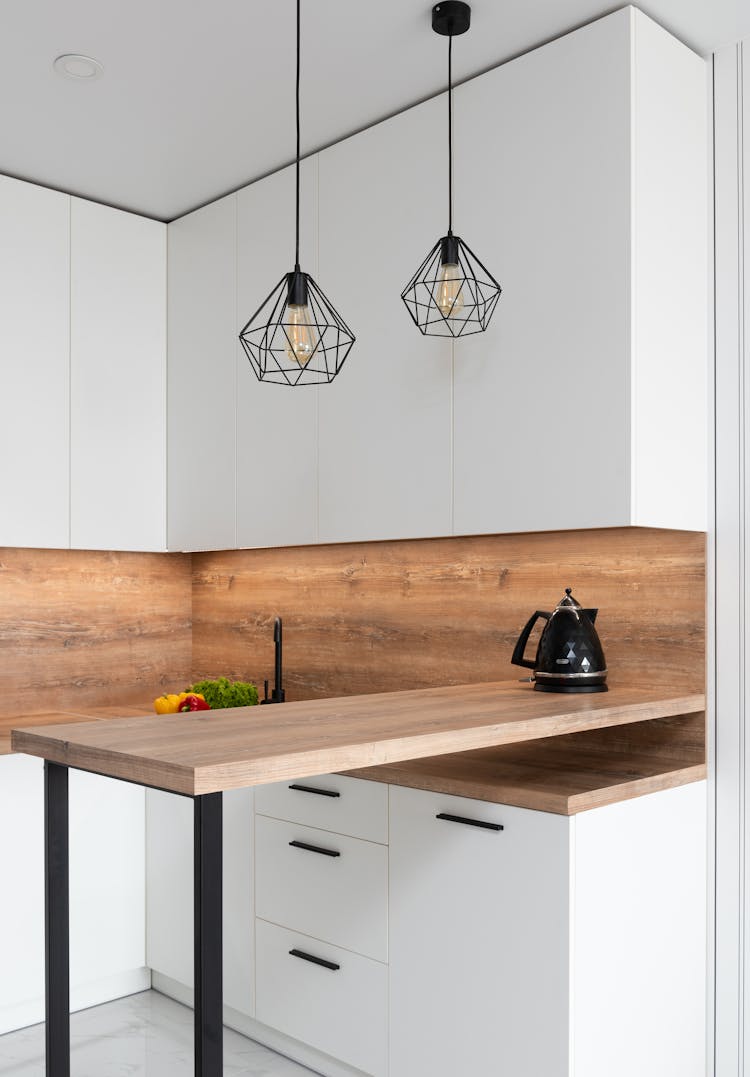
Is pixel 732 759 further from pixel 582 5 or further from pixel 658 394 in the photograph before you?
pixel 582 5

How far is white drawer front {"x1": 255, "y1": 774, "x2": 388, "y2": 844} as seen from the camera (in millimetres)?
2238

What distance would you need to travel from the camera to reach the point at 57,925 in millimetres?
1562

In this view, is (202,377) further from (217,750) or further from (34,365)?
(217,750)

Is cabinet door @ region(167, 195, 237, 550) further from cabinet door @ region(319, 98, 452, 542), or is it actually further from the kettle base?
the kettle base

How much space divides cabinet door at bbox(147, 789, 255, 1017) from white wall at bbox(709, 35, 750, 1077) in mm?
1214

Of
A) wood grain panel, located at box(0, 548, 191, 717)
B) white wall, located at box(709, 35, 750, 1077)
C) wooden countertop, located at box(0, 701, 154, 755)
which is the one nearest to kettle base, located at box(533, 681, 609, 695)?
white wall, located at box(709, 35, 750, 1077)

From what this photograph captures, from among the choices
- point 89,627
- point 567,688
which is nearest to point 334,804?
point 567,688

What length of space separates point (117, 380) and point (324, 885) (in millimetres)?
1848

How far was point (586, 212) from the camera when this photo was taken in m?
2.21

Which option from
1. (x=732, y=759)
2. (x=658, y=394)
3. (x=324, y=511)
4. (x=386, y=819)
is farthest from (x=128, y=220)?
(x=732, y=759)

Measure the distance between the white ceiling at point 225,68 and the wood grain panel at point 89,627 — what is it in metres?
1.35

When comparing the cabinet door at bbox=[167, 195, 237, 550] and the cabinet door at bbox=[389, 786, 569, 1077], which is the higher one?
the cabinet door at bbox=[167, 195, 237, 550]

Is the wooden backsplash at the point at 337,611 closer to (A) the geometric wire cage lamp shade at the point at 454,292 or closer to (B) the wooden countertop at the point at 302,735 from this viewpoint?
(B) the wooden countertop at the point at 302,735

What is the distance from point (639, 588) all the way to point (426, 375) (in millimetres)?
789
